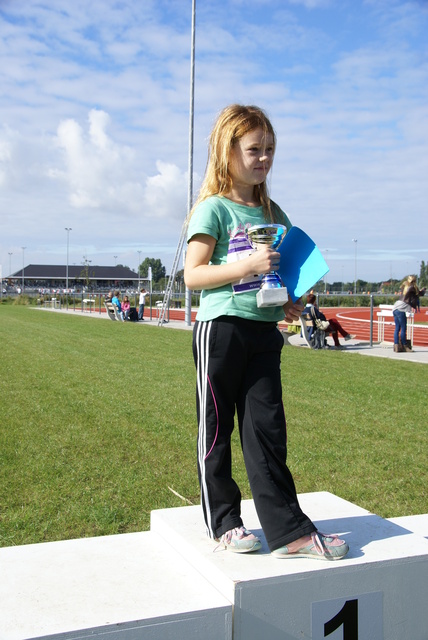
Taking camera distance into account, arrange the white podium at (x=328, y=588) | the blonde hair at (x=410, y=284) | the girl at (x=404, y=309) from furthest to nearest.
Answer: the blonde hair at (x=410, y=284) < the girl at (x=404, y=309) < the white podium at (x=328, y=588)

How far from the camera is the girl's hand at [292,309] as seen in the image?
115 inches

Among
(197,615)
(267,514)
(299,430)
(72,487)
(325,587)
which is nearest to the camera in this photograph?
(197,615)

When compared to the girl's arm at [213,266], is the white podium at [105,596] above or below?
below

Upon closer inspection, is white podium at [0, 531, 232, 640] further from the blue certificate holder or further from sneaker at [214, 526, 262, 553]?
the blue certificate holder

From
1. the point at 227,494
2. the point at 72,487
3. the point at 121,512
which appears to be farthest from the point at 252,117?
the point at 72,487

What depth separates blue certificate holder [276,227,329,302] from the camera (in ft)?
9.45

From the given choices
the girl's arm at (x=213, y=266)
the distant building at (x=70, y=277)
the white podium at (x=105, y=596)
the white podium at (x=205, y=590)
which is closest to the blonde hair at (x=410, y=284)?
the white podium at (x=205, y=590)

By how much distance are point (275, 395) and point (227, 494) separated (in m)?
0.46

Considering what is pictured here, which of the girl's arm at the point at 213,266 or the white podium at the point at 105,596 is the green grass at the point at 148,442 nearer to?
the white podium at the point at 105,596

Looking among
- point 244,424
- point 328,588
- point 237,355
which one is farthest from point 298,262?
point 328,588

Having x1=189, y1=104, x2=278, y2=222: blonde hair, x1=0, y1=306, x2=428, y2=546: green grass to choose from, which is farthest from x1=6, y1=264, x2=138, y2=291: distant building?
x1=189, y1=104, x2=278, y2=222: blonde hair

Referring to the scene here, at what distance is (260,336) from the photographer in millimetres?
2787

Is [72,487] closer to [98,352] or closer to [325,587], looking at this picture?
[325,587]

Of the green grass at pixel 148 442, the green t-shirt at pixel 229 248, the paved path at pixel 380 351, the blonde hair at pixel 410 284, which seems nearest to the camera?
the green t-shirt at pixel 229 248
